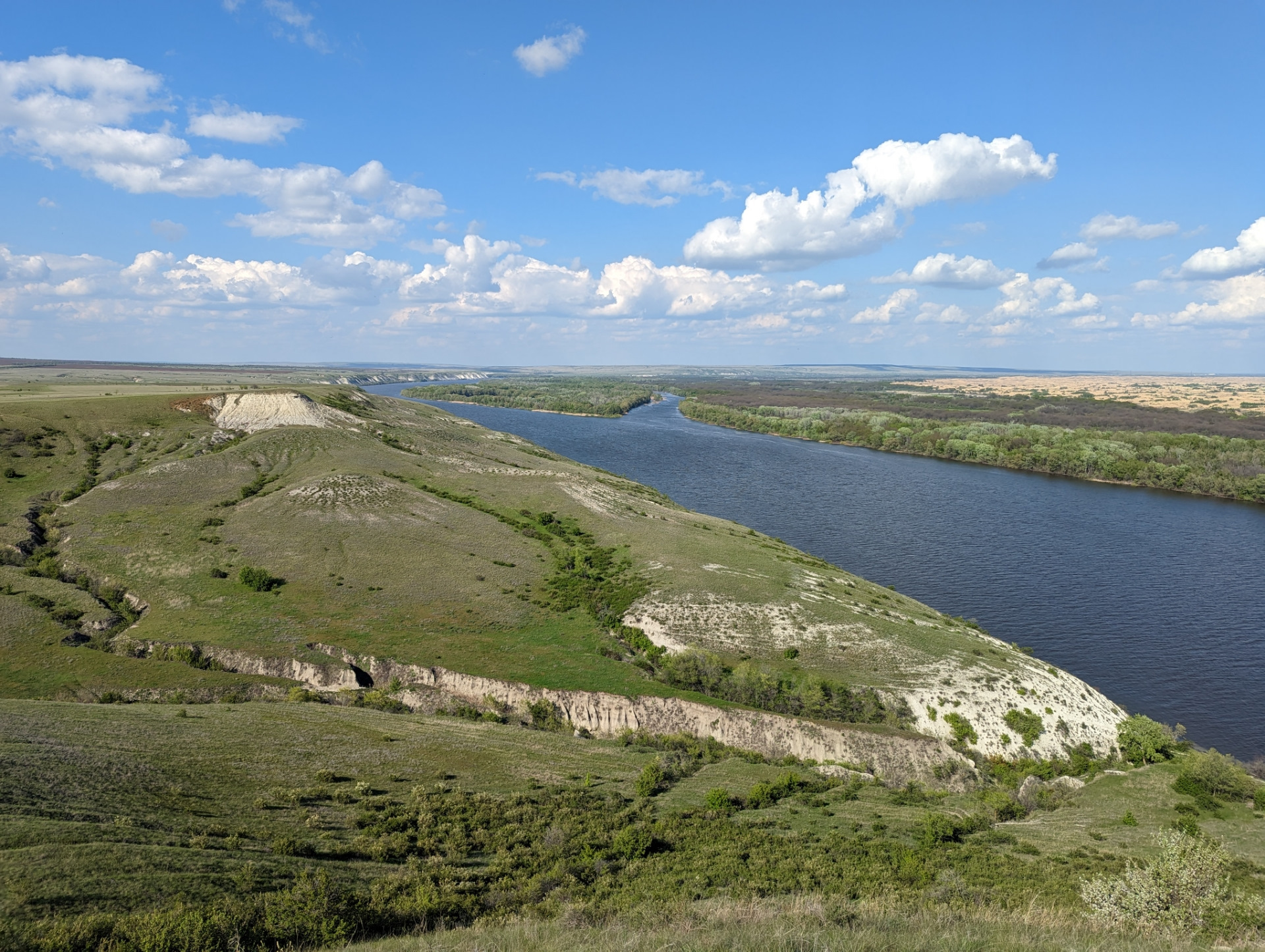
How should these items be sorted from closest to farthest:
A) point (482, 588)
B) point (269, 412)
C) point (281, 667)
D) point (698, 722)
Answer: point (698, 722), point (281, 667), point (482, 588), point (269, 412)

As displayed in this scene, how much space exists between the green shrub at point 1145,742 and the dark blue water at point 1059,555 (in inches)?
258

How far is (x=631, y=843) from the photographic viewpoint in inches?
902

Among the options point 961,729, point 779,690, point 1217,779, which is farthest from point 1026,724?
point 779,690

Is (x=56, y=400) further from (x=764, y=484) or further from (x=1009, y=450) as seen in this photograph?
(x=1009, y=450)

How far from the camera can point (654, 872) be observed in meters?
21.3

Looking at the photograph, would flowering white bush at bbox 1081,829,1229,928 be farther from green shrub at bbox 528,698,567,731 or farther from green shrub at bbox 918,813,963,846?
green shrub at bbox 528,698,567,731

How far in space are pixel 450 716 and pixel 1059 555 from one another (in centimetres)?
7795

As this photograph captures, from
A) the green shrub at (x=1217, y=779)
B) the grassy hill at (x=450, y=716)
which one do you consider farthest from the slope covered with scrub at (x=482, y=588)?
the green shrub at (x=1217, y=779)

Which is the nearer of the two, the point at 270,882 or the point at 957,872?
the point at 270,882

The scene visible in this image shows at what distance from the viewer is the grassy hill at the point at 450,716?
18.6 m

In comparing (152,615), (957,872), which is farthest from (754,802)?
(152,615)

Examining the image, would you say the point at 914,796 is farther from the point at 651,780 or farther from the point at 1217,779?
the point at 1217,779

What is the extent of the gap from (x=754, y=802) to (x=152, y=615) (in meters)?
43.4

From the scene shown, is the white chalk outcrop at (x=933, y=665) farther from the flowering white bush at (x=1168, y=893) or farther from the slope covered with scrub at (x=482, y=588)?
the flowering white bush at (x=1168, y=893)
